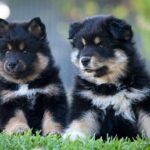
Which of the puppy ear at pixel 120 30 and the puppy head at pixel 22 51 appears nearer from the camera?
the puppy ear at pixel 120 30

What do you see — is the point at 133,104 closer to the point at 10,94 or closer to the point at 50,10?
the point at 10,94

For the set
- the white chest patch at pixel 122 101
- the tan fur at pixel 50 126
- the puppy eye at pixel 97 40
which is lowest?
the tan fur at pixel 50 126

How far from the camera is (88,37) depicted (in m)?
7.77

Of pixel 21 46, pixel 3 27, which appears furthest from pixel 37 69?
pixel 3 27

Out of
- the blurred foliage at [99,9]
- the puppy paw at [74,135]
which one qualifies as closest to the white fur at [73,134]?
the puppy paw at [74,135]

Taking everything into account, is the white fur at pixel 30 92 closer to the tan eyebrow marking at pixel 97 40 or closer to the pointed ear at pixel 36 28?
the pointed ear at pixel 36 28

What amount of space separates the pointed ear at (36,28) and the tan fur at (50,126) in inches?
35.5

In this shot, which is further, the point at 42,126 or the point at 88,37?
the point at 42,126

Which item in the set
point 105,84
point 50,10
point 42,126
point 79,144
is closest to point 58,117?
point 42,126

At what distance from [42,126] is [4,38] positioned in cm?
103

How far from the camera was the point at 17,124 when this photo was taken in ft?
26.6

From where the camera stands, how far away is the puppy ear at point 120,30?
7688 millimetres

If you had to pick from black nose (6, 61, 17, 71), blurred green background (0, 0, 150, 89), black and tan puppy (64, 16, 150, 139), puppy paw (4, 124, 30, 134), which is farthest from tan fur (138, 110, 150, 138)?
blurred green background (0, 0, 150, 89)

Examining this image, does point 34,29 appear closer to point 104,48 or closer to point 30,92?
point 30,92
